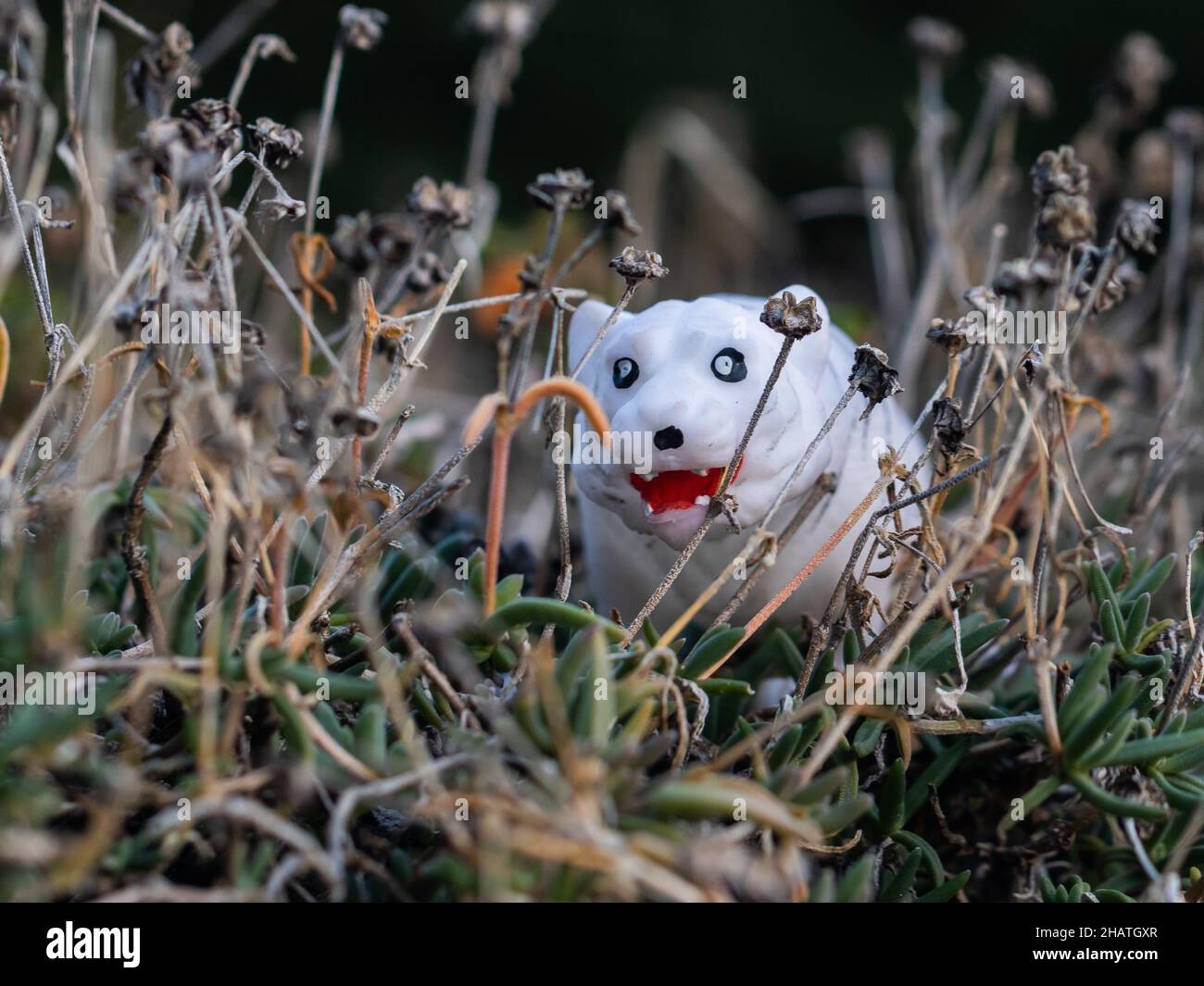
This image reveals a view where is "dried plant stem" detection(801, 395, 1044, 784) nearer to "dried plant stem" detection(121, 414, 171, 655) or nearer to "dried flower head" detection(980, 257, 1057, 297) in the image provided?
"dried flower head" detection(980, 257, 1057, 297)

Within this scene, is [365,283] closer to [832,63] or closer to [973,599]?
[973,599]

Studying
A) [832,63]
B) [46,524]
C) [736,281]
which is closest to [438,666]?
[46,524]

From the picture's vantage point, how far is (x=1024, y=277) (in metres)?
1.08

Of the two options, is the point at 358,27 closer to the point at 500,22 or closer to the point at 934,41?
the point at 500,22

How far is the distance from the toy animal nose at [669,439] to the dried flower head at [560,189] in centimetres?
25

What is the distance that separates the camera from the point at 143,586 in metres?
0.88

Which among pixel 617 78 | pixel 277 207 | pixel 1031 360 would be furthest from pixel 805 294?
pixel 617 78

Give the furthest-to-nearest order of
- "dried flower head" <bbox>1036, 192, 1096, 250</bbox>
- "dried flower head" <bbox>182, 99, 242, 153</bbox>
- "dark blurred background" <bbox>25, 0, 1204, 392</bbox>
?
"dark blurred background" <bbox>25, 0, 1204, 392</bbox>, "dried flower head" <bbox>1036, 192, 1096, 250</bbox>, "dried flower head" <bbox>182, 99, 242, 153</bbox>

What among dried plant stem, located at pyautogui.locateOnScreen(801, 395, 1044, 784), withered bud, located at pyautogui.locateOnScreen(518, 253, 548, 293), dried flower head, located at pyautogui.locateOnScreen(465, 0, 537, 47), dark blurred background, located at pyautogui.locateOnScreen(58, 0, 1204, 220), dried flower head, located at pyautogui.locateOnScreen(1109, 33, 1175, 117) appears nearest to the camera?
dried plant stem, located at pyautogui.locateOnScreen(801, 395, 1044, 784)

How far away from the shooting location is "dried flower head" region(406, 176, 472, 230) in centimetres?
108

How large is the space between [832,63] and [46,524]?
10.7ft

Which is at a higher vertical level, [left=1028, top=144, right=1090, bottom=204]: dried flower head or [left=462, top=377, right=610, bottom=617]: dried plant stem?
[left=1028, top=144, right=1090, bottom=204]: dried flower head

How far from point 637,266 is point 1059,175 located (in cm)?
37

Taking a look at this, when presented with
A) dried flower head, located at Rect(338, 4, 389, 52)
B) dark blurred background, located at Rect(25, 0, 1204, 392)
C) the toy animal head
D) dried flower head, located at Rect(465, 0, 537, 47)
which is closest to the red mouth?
the toy animal head
